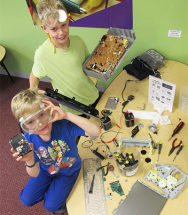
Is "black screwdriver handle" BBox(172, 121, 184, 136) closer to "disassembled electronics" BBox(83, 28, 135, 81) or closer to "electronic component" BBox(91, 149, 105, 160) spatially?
"electronic component" BBox(91, 149, 105, 160)

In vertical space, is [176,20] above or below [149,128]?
above

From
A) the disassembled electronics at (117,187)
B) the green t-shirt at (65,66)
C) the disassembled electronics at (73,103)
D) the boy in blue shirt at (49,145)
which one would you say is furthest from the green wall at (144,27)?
the disassembled electronics at (117,187)

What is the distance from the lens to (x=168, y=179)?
128 cm

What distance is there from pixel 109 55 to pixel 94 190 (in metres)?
1.03

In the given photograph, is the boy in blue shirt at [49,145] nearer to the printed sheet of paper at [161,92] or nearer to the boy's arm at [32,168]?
the boy's arm at [32,168]

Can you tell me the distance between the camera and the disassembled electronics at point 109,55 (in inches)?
66.6

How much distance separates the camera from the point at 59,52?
175 centimetres

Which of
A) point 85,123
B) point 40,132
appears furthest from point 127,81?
point 40,132

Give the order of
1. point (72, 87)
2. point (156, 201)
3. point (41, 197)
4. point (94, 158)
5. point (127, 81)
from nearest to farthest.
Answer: point (156, 201), point (94, 158), point (41, 197), point (72, 87), point (127, 81)

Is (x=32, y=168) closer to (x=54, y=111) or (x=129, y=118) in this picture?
(x=54, y=111)

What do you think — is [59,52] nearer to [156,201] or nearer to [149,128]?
[149,128]

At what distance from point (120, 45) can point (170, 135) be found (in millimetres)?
808

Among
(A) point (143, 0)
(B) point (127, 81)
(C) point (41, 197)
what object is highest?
(A) point (143, 0)

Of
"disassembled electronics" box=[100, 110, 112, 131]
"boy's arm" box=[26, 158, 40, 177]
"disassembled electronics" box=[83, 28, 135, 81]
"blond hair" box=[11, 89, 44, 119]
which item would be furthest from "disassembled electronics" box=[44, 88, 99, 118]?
"boy's arm" box=[26, 158, 40, 177]
